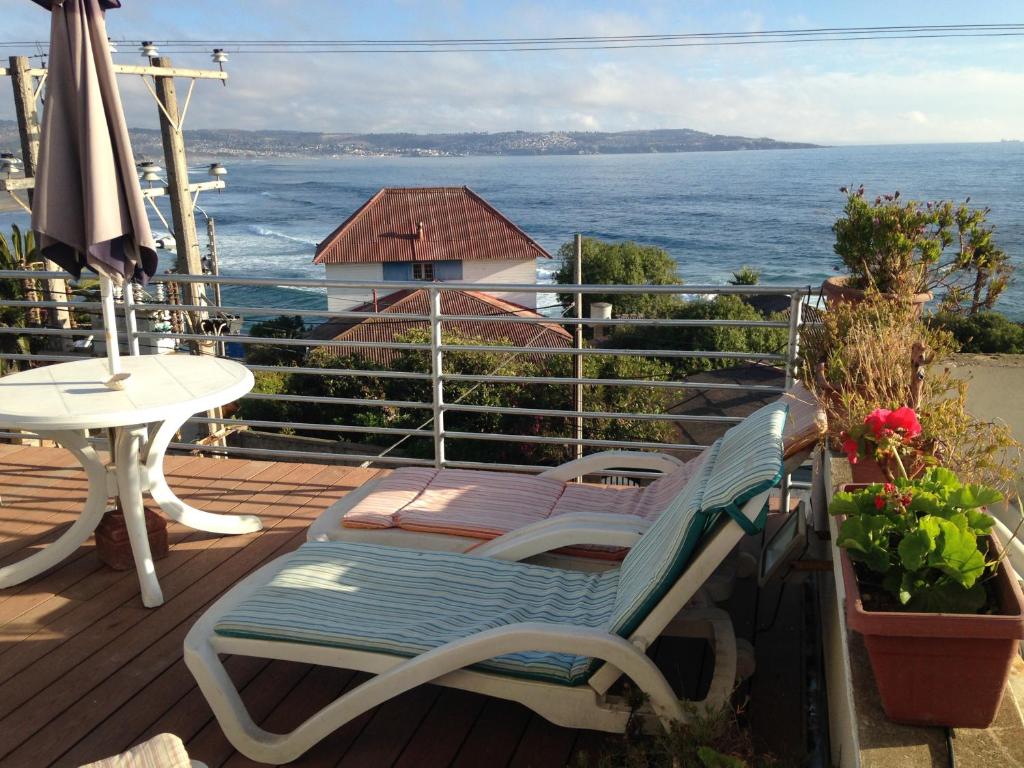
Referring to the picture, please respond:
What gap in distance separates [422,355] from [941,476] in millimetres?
16800

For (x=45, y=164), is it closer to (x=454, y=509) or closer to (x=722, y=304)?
(x=454, y=509)

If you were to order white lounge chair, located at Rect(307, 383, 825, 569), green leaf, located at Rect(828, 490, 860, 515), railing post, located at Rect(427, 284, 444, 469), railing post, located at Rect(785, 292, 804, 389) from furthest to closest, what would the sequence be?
1. railing post, located at Rect(427, 284, 444, 469)
2. railing post, located at Rect(785, 292, 804, 389)
3. white lounge chair, located at Rect(307, 383, 825, 569)
4. green leaf, located at Rect(828, 490, 860, 515)

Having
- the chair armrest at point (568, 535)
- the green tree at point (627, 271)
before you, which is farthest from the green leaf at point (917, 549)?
the green tree at point (627, 271)

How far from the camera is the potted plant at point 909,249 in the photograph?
3.79 metres

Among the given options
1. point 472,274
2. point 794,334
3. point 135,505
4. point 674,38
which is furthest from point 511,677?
point 472,274

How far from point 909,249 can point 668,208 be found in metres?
83.5

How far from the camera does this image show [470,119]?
121938mm

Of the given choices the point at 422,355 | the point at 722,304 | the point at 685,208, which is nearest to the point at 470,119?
the point at 685,208

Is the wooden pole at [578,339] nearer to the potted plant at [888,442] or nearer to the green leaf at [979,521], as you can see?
the potted plant at [888,442]

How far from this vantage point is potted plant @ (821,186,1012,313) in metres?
3.79

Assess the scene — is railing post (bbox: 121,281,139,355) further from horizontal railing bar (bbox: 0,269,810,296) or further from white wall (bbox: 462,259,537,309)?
white wall (bbox: 462,259,537,309)

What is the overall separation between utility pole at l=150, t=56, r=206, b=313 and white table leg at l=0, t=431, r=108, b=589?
992 centimetres

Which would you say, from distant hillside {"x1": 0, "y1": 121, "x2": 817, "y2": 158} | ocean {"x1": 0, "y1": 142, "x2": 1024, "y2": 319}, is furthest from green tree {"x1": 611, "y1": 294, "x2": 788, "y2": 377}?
distant hillside {"x1": 0, "y1": 121, "x2": 817, "y2": 158}

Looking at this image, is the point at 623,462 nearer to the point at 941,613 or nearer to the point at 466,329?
the point at 941,613
